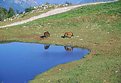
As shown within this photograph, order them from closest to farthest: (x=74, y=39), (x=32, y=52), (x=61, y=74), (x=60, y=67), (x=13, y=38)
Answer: (x=61, y=74) → (x=60, y=67) → (x=32, y=52) → (x=74, y=39) → (x=13, y=38)

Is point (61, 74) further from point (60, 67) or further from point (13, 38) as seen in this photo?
point (13, 38)

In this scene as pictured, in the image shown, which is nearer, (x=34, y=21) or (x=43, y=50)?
(x=43, y=50)

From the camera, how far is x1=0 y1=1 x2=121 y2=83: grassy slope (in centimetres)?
3056

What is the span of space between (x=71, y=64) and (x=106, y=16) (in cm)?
2577

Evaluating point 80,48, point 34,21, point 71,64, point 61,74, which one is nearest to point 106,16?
point 34,21

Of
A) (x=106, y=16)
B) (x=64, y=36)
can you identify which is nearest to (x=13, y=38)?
(x=64, y=36)

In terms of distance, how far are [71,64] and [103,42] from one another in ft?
36.3

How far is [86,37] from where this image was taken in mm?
49656

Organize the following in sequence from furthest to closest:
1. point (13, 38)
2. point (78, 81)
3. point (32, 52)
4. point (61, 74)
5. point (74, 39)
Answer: point (13, 38)
point (74, 39)
point (32, 52)
point (61, 74)
point (78, 81)

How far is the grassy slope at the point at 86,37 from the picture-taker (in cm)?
3056

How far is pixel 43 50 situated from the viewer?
4428cm

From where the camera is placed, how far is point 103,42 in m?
45.6

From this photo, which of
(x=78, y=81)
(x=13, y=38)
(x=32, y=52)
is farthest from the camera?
(x=13, y=38)

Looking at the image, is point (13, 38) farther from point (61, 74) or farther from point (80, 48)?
point (61, 74)
